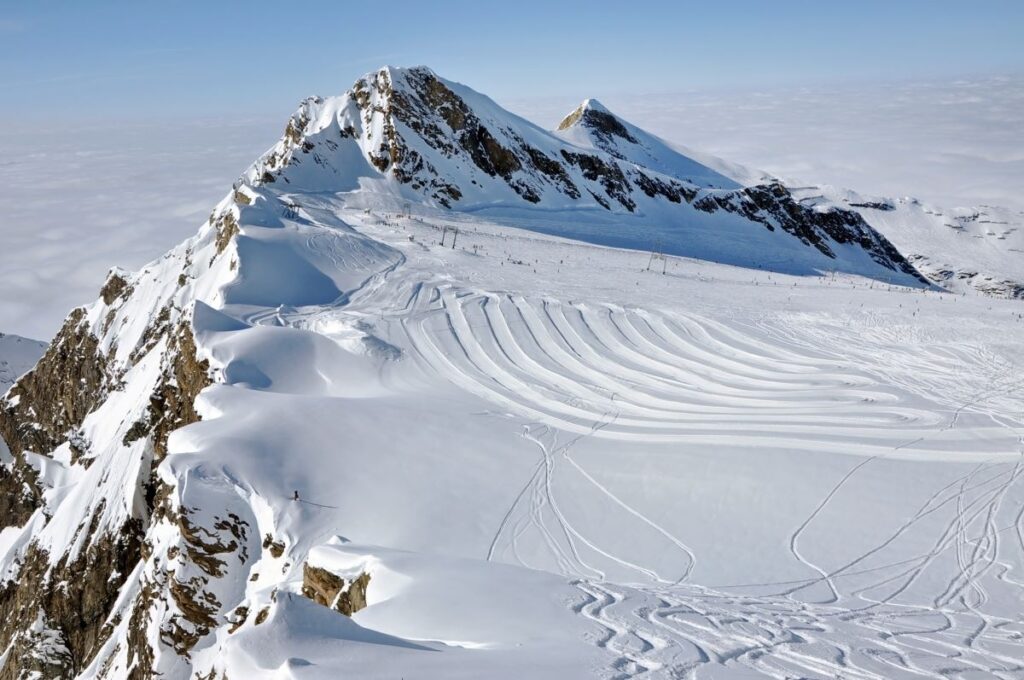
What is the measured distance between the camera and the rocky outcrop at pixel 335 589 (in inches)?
356

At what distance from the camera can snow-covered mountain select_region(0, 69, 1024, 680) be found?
7676 millimetres

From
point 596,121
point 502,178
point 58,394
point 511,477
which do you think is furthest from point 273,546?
point 596,121

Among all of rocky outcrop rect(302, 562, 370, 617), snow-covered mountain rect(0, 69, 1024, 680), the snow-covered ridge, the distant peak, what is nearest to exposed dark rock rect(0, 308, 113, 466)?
snow-covered mountain rect(0, 69, 1024, 680)

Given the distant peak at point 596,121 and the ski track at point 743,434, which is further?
the distant peak at point 596,121

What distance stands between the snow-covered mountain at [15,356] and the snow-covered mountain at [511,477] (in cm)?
4884

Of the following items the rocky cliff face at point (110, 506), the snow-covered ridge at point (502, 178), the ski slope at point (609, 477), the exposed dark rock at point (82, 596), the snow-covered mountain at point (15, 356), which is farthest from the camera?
the snow-covered mountain at point (15, 356)

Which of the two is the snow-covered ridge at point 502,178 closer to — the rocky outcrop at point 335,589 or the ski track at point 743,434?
the ski track at point 743,434

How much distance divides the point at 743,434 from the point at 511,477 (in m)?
5.06

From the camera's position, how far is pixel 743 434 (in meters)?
13.7

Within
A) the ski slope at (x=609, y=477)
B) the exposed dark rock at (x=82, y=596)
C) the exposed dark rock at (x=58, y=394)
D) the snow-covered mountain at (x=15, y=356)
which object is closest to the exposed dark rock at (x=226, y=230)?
the ski slope at (x=609, y=477)

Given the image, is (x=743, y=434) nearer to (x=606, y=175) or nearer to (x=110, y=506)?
(x=110, y=506)

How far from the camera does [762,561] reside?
1025 centimetres

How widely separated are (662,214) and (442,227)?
23956mm

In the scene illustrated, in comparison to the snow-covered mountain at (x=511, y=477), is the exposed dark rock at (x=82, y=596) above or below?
below
